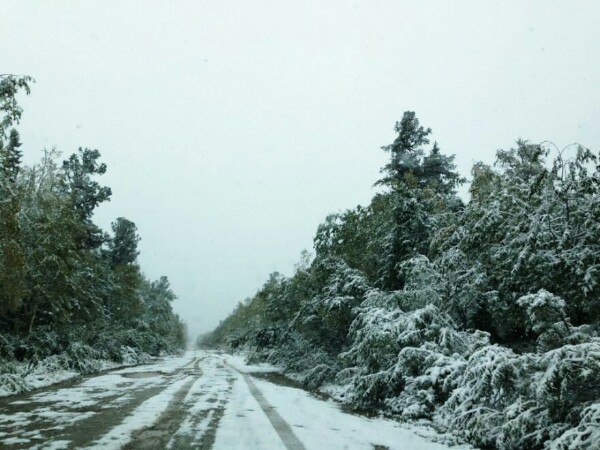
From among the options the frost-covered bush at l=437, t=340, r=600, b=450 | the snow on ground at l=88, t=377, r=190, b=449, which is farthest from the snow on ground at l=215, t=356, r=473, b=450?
the snow on ground at l=88, t=377, r=190, b=449

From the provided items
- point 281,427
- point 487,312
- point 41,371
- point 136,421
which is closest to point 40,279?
point 41,371

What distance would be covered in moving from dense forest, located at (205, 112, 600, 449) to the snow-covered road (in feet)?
3.97

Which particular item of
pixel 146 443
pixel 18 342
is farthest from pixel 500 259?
pixel 18 342

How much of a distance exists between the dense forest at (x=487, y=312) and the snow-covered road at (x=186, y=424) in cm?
121

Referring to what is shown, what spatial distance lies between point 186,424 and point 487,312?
27.0 ft

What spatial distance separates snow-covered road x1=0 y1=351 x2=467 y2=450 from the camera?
6230 mm

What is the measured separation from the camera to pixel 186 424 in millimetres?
7574

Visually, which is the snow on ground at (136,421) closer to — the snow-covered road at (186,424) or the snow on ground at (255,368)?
the snow-covered road at (186,424)

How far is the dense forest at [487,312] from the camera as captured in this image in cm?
585

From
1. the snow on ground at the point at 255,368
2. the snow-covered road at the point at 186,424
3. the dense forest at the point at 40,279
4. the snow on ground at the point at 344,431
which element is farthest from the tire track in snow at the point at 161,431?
the snow on ground at the point at 255,368

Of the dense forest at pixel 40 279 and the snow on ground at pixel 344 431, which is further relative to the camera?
the dense forest at pixel 40 279

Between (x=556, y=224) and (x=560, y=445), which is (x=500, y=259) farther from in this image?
(x=560, y=445)

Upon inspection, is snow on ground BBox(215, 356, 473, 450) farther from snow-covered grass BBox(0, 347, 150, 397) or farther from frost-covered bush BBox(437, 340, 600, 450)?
snow-covered grass BBox(0, 347, 150, 397)

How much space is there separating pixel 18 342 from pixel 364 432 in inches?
606
